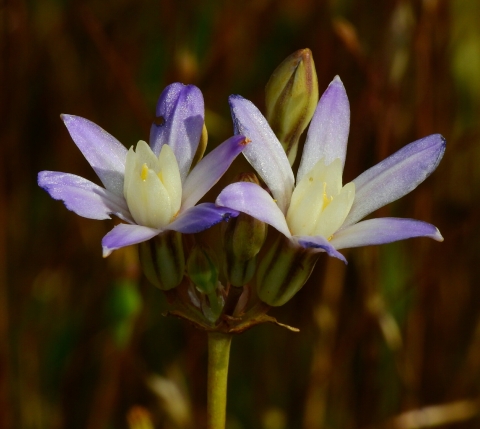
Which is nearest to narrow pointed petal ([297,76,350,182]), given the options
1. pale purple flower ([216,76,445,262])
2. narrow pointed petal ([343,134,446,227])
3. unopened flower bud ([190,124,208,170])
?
pale purple flower ([216,76,445,262])

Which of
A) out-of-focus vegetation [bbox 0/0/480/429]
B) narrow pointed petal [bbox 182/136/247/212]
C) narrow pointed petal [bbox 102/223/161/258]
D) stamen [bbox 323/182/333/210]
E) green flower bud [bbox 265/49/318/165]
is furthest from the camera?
out-of-focus vegetation [bbox 0/0/480/429]

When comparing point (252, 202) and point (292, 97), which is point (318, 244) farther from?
point (292, 97)

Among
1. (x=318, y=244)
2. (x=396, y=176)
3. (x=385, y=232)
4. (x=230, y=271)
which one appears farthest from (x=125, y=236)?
(x=396, y=176)

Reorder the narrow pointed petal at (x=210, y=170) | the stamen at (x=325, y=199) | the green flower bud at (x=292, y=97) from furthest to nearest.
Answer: the green flower bud at (x=292, y=97) → the stamen at (x=325, y=199) → the narrow pointed petal at (x=210, y=170)

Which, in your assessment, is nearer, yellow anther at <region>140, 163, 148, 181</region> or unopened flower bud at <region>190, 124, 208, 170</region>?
yellow anther at <region>140, 163, 148, 181</region>

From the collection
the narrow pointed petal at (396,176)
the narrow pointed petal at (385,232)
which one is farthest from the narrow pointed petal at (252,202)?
the narrow pointed petal at (396,176)

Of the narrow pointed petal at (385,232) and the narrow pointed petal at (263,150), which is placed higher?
the narrow pointed petal at (263,150)

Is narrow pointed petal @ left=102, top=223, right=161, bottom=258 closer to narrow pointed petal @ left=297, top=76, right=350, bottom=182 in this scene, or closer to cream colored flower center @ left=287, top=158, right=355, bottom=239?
cream colored flower center @ left=287, top=158, right=355, bottom=239

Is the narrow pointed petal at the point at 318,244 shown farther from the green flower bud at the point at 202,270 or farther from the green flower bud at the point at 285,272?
the green flower bud at the point at 202,270
